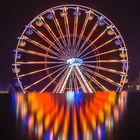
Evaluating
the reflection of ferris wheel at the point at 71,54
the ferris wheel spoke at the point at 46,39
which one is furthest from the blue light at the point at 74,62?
the ferris wheel spoke at the point at 46,39

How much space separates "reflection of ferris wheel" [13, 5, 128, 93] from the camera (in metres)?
9.30

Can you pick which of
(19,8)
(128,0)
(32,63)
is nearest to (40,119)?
(32,63)

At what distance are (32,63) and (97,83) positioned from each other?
5.06 ft

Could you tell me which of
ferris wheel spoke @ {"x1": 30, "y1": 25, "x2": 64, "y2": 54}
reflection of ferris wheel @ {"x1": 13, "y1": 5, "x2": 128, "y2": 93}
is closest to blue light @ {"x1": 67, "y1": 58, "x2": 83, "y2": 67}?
reflection of ferris wheel @ {"x1": 13, "y1": 5, "x2": 128, "y2": 93}

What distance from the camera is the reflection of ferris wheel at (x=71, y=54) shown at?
9305 mm

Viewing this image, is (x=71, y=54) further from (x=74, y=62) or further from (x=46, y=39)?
(x=46, y=39)

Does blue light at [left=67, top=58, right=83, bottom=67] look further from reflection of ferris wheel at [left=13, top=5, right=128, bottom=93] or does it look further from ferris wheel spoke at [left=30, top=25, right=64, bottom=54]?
ferris wheel spoke at [left=30, top=25, right=64, bottom=54]

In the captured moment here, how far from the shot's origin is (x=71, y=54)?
370 inches

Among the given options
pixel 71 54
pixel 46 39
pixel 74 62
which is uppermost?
pixel 46 39

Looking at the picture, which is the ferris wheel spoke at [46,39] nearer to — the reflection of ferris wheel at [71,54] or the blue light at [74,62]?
the reflection of ferris wheel at [71,54]

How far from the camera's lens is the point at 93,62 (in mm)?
9555

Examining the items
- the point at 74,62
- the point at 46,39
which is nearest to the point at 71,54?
the point at 74,62
